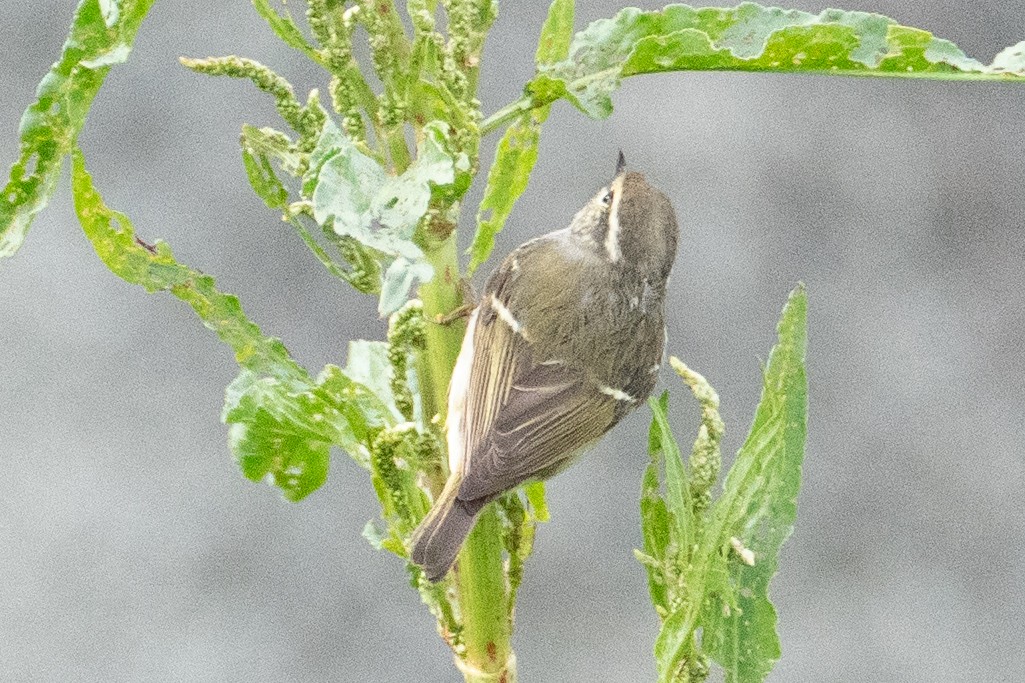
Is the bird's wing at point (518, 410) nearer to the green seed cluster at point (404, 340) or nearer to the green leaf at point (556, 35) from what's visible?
the green seed cluster at point (404, 340)

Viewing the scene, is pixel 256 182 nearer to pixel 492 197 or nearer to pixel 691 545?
pixel 492 197

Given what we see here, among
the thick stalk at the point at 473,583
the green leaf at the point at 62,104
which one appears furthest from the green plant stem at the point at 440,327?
the green leaf at the point at 62,104

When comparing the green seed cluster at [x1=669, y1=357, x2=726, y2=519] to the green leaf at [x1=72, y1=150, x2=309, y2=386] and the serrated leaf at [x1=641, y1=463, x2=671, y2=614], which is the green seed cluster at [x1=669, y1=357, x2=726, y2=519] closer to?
the serrated leaf at [x1=641, y1=463, x2=671, y2=614]

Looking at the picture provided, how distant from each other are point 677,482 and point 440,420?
16cm

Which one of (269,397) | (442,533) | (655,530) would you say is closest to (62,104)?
(269,397)

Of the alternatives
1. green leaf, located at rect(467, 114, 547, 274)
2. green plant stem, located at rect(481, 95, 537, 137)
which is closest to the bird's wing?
green leaf, located at rect(467, 114, 547, 274)

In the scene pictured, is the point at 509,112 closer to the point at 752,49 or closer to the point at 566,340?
the point at 752,49

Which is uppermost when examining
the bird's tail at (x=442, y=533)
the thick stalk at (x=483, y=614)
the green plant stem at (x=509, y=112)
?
the green plant stem at (x=509, y=112)

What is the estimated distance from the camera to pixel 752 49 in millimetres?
748

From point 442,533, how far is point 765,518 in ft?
0.72

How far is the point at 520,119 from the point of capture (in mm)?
851

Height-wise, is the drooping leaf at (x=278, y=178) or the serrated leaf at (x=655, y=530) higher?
the drooping leaf at (x=278, y=178)

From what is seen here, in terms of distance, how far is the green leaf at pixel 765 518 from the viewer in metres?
0.84

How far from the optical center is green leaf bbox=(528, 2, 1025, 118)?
2.43 ft
